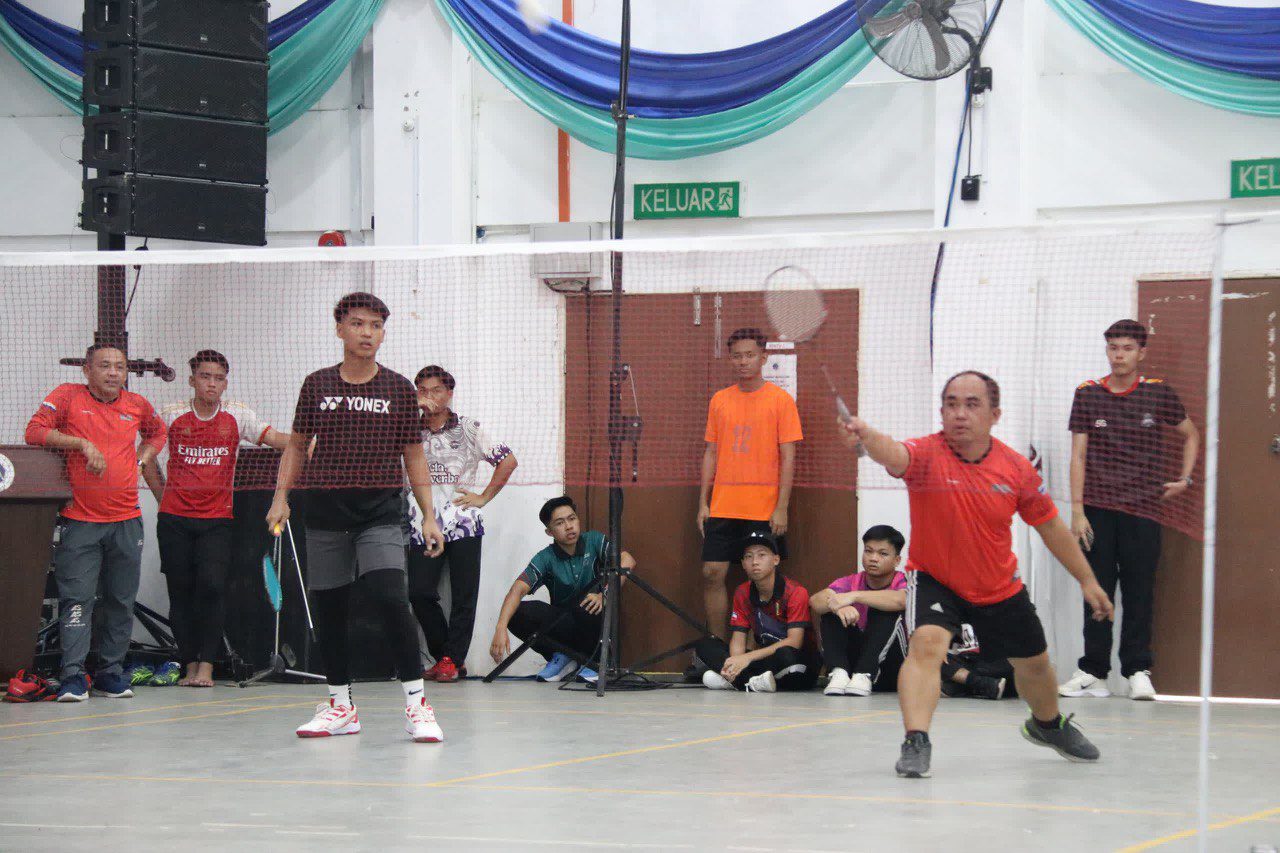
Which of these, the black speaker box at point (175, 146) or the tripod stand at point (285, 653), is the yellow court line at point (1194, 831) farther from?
the black speaker box at point (175, 146)

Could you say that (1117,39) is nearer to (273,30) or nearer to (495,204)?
(495,204)

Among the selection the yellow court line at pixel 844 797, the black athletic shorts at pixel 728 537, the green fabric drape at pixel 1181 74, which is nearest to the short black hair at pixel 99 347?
the black athletic shorts at pixel 728 537

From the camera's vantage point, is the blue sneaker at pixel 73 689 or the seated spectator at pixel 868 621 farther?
the seated spectator at pixel 868 621

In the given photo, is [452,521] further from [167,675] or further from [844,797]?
[844,797]

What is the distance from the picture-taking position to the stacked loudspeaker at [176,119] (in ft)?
33.0

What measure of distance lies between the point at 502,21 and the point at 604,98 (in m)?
1.00

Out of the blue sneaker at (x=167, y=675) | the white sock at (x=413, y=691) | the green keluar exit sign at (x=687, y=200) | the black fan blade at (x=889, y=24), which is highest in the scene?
the black fan blade at (x=889, y=24)

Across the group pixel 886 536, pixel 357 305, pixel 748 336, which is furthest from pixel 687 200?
pixel 357 305

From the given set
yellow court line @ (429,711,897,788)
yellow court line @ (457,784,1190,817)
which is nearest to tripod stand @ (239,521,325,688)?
yellow court line @ (429,711,897,788)

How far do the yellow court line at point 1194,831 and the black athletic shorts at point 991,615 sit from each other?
3.64 feet

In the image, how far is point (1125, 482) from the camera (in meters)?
9.35

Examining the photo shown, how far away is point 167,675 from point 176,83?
164 inches

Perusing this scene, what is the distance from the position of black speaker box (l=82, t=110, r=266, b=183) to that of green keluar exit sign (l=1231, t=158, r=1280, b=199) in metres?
6.83

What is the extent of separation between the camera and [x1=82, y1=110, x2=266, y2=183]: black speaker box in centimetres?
1005
